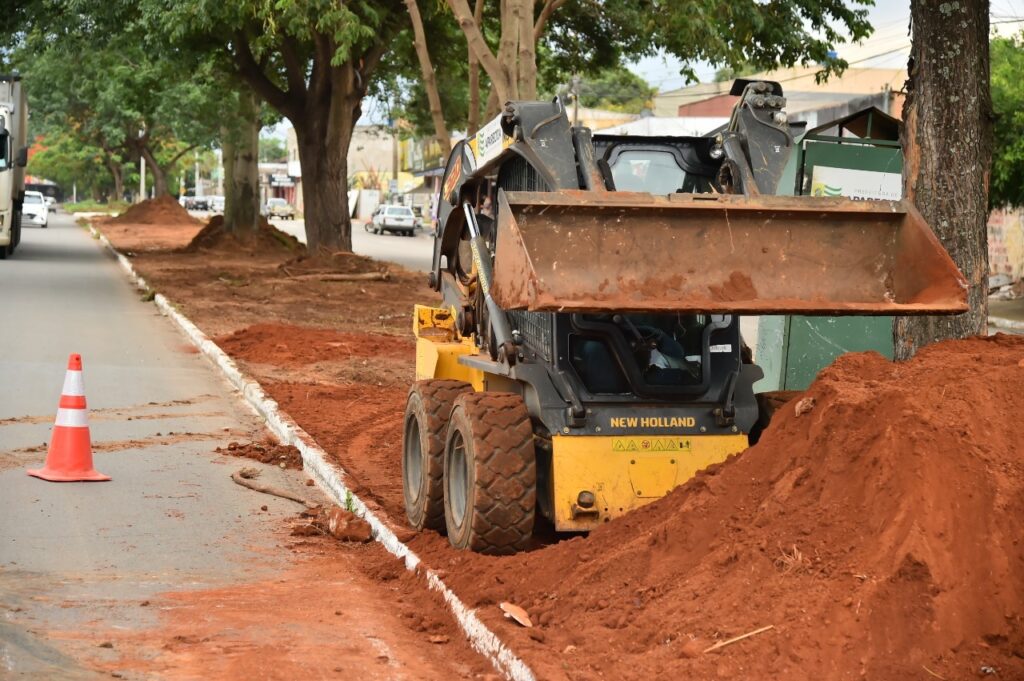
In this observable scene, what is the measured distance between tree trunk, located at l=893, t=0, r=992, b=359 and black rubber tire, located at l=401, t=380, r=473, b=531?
111 inches

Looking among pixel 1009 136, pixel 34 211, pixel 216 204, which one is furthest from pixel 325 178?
pixel 216 204

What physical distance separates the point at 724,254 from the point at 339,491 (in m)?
3.51

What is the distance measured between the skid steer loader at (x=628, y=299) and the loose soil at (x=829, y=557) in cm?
43

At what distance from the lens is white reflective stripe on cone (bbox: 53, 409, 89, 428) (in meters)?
9.29

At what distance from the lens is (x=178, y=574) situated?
23.6 feet

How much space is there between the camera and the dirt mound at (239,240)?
37.0 m

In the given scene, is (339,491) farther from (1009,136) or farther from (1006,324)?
(1009,136)

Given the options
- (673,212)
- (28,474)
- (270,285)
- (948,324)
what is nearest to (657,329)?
(673,212)

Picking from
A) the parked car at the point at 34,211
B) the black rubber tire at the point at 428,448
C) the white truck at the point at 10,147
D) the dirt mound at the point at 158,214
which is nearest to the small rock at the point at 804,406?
the black rubber tire at the point at 428,448

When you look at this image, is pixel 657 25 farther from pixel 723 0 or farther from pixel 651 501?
pixel 651 501

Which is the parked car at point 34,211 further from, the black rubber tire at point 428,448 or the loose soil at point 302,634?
the loose soil at point 302,634

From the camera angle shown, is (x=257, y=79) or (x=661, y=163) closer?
(x=661, y=163)

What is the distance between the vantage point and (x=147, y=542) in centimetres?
784

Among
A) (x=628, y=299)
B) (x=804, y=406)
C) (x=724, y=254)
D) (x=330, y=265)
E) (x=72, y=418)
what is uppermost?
(x=724, y=254)
